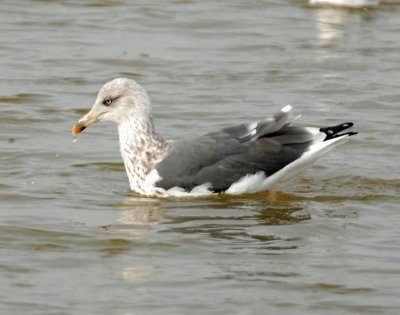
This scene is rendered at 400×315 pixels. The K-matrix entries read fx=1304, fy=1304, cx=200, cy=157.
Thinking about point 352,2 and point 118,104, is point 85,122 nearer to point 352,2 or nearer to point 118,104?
point 118,104

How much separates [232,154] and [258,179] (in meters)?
0.29

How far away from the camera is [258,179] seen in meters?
10.1

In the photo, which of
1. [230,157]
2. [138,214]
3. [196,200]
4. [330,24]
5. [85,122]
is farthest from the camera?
[330,24]

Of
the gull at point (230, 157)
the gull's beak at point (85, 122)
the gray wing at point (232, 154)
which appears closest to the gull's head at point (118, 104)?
the gull's beak at point (85, 122)

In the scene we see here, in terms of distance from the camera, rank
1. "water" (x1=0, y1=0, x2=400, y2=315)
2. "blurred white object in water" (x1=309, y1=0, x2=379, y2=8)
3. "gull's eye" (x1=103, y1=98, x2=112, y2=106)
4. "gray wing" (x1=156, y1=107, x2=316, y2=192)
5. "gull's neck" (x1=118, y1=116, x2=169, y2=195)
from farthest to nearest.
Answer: "blurred white object in water" (x1=309, y1=0, x2=379, y2=8), "gull's eye" (x1=103, y1=98, x2=112, y2=106), "gull's neck" (x1=118, y1=116, x2=169, y2=195), "gray wing" (x1=156, y1=107, x2=316, y2=192), "water" (x1=0, y1=0, x2=400, y2=315)

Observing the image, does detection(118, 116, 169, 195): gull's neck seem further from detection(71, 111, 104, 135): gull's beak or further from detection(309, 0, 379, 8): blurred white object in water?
detection(309, 0, 379, 8): blurred white object in water

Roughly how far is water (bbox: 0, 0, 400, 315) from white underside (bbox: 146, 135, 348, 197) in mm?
99

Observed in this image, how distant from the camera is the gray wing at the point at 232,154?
998 cm

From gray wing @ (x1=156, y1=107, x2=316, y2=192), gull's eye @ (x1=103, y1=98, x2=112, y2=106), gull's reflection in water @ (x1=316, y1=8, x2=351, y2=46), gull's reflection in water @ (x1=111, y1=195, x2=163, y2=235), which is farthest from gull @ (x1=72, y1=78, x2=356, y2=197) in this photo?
gull's reflection in water @ (x1=316, y1=8, x2=351, y2=46)

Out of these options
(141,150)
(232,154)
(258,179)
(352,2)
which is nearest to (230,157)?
(232,154)

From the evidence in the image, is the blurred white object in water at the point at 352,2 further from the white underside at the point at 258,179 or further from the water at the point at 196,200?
the white underside at the point at 258,179

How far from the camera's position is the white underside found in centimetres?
1004

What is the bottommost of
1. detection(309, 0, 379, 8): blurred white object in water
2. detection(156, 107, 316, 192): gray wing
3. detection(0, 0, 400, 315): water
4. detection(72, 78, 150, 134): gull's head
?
detection(309, 0, 379, 8): blurred white object in water

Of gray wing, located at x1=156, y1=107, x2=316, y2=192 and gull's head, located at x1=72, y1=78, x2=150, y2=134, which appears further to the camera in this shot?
gull's head, located at x1=72, y1=78, x2=150, y2=134
